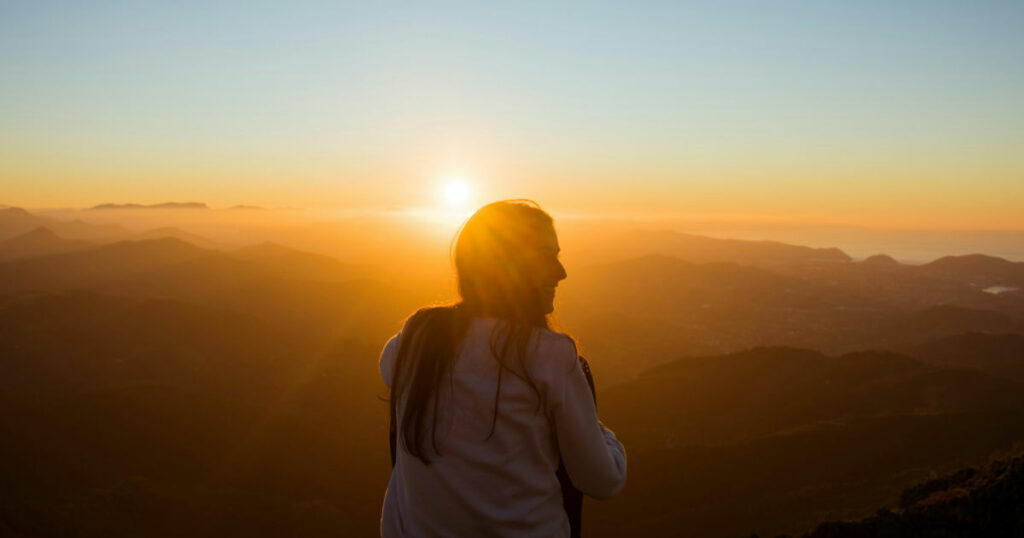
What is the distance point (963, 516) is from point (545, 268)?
814 cm

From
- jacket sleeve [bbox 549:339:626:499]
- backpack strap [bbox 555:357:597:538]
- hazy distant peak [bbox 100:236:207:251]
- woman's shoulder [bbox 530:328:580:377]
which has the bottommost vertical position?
hazy distant peak [bbox 100:236:207:251]

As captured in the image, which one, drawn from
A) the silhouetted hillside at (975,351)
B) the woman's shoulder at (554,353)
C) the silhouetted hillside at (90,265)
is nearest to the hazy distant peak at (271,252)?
the silhouetted hillside at (90,265)

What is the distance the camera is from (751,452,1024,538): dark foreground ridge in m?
6.57

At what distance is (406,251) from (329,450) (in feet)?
573

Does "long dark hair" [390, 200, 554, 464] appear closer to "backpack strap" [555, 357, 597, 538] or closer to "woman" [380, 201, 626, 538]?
"woman" [380, 201, 626, 538]

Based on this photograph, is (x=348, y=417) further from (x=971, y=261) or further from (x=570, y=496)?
(x=971, y=261)

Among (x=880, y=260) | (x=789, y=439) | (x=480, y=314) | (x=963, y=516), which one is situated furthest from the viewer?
(x=880, y=260)

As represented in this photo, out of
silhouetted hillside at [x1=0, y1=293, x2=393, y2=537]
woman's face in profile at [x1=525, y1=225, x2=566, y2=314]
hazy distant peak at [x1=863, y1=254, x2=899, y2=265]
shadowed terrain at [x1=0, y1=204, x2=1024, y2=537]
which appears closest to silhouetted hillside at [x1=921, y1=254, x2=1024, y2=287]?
hazy distant peak at [x1=863, y1=254, x2=899, y2=265]

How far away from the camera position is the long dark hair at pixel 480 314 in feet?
5.21

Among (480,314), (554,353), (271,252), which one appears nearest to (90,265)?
(271,252)

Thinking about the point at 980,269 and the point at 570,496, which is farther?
the point at 980,269

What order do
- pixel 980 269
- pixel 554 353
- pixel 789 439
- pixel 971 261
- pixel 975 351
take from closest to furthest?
pixel 554 353 < pixel 789 439 < pixel 975 351 < pixel 980 269 < pixel 971 261

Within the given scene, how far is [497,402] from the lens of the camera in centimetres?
156

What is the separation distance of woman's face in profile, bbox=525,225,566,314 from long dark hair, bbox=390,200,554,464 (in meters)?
0.02
